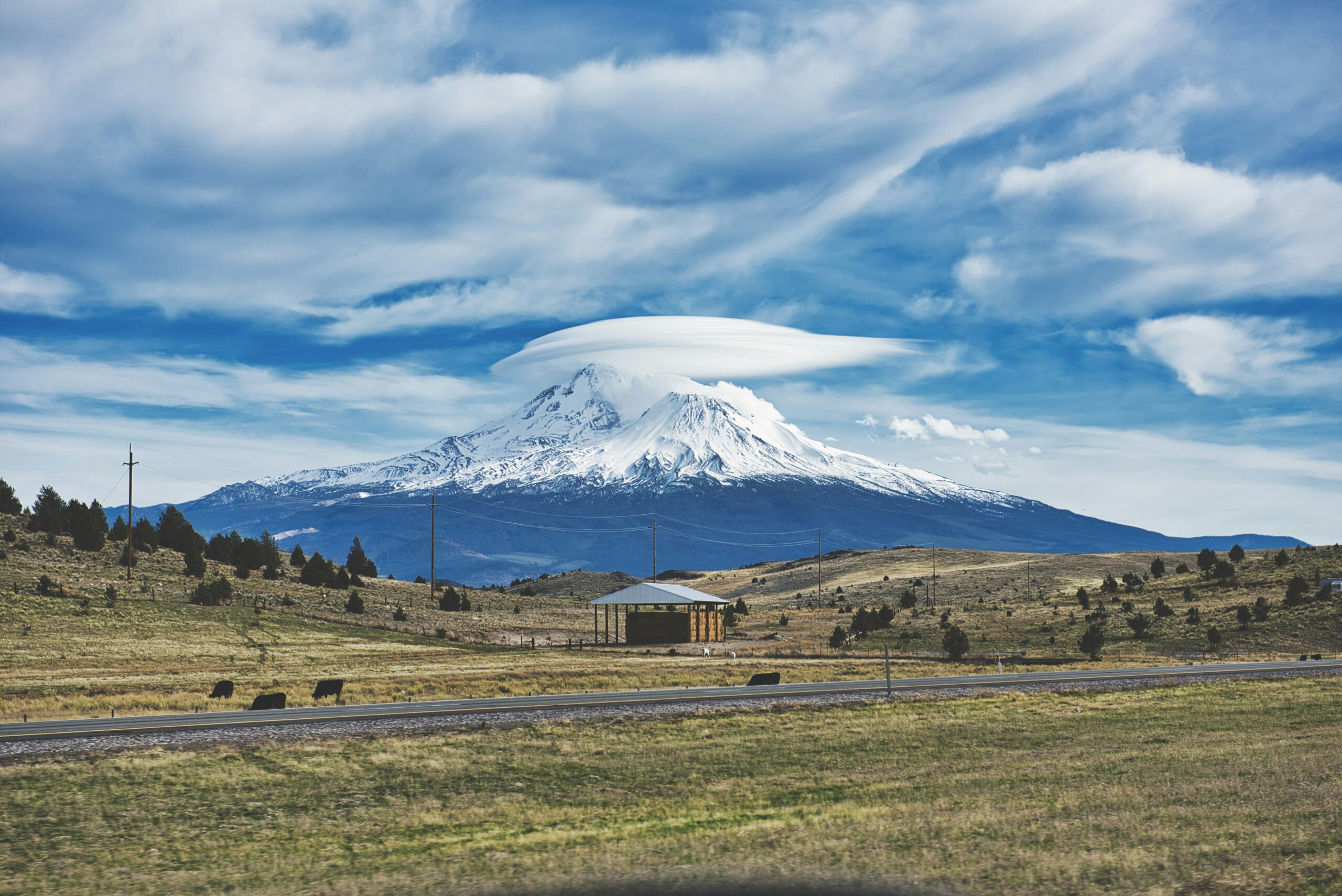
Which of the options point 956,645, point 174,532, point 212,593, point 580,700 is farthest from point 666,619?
point 174,532

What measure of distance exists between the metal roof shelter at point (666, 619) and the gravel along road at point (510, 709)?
1432 inches

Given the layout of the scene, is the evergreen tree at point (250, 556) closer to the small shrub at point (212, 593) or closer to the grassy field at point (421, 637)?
the grassy field at point (421, 637)

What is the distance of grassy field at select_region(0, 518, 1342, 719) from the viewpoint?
42375 mm

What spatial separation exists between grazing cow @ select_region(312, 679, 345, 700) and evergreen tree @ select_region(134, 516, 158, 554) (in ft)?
205

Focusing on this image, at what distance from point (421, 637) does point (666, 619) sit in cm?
1879

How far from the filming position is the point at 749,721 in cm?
2958

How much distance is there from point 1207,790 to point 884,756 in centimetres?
767

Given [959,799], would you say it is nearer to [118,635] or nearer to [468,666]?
[468,666]

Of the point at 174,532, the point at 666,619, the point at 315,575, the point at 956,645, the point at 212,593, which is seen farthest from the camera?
the point at 174,532

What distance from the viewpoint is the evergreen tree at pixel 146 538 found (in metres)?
91.7

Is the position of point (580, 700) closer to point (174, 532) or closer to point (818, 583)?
point (174, 532)

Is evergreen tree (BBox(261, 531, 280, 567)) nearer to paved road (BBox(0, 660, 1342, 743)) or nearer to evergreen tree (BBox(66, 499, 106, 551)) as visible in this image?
evergreen tree (BBox(66, 499, 106, 551))

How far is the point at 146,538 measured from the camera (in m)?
94.9

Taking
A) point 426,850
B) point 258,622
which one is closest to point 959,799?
point 426,850
